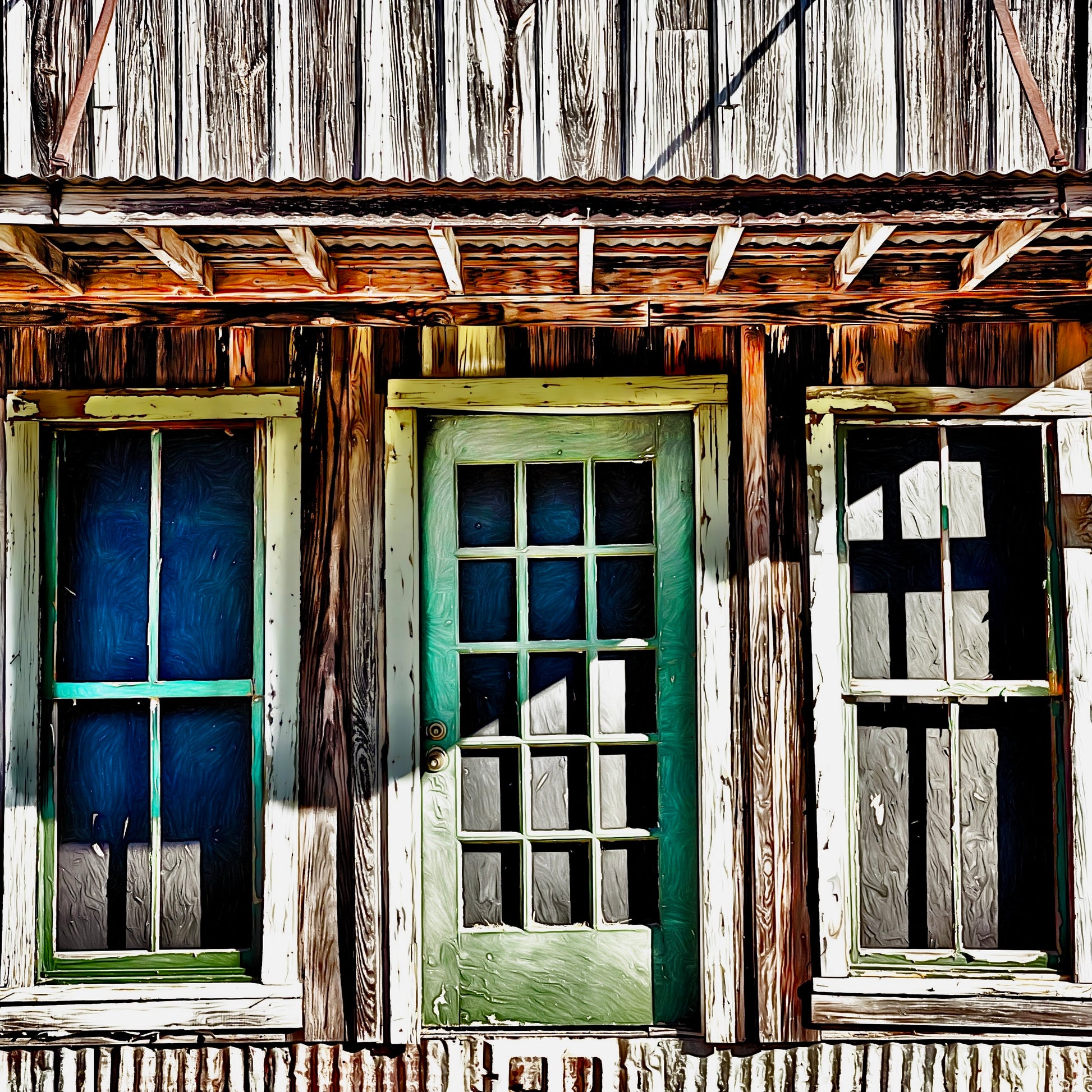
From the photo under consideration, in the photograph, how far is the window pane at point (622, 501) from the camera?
3672 mm

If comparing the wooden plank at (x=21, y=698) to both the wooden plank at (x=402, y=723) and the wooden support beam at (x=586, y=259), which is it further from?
the wooden support beam at (x=586, y=259)

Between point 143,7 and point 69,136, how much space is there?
0.72 meters

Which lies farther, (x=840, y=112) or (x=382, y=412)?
(x=382, y=412)

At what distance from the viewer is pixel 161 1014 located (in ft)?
11.4

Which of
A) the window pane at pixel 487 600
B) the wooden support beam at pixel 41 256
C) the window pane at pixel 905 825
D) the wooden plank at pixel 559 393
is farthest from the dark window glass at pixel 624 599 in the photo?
the wooden support beam at pixel 41 256

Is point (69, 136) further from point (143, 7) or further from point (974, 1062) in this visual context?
point (974, 1062)

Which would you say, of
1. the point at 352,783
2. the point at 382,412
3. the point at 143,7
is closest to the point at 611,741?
the point at 352,783

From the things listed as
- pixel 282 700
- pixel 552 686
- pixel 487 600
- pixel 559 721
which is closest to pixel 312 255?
pixel 487 600

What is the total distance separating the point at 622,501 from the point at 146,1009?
2393 mm

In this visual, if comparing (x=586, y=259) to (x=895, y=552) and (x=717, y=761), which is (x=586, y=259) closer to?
(x=895, y=552)

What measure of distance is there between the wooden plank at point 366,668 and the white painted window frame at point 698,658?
0.04 m

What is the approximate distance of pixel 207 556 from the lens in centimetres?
365

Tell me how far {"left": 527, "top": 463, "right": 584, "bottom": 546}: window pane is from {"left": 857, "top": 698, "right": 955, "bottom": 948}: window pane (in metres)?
1.21

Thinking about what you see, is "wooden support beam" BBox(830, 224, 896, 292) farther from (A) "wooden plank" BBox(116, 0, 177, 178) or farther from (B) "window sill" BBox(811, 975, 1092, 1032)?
(B) "window sill" BBox(811, 975, 1092, 1032)
